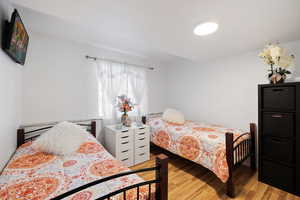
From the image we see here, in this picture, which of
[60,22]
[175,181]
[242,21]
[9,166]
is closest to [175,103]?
[175,181]

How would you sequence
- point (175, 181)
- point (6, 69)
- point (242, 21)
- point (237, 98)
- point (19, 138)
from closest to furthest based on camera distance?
point (6, 69)
point (242, 21)
point (19, 138)
point (175, 181)
point (237, 98)

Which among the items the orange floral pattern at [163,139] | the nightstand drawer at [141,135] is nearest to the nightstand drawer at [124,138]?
the nightstand drawer at [141,135]

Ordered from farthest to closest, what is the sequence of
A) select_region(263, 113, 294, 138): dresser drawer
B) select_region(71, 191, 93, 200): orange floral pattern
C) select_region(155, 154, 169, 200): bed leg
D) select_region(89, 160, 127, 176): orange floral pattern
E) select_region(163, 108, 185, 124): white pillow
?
1. select_region(163, 108, 185, 124): white pillow
2. select_region(263, 113, 294, 138): dresser drawer
3. select_region(89, 160, 127, 176): orange floral pattern
4. select_region(155, 154, 169, 200): bed leg
5. select_region(71, 191, 93, 200): orange floral pattern

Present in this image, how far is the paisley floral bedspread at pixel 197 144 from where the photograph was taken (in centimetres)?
174

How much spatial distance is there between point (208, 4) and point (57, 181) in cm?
208

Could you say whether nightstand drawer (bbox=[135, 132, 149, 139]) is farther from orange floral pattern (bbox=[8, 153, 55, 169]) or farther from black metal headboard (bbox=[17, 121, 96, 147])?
orange floral pattern (bbox=[8, 153, 55, 169])

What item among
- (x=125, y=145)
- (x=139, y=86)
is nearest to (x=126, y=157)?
(x=125, y=145)

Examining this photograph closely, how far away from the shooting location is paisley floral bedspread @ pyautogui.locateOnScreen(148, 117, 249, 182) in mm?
1739

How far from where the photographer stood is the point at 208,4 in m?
1.22

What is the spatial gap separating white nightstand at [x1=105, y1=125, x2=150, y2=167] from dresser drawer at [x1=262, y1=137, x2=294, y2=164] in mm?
1986

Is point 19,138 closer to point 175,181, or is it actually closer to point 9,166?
point 9,166

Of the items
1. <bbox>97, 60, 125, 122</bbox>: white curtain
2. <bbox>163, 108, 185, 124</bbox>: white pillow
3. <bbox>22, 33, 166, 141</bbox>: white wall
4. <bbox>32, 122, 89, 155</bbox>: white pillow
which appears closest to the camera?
<bbox>32, 122, 89, 155</bbox>: white pillow

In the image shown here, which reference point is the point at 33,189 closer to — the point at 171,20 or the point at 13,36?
the point at 13,36

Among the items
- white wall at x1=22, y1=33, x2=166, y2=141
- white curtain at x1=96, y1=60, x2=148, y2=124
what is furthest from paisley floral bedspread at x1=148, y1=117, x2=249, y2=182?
white wall at x1=22, y1=33, x2=166, y2=141
